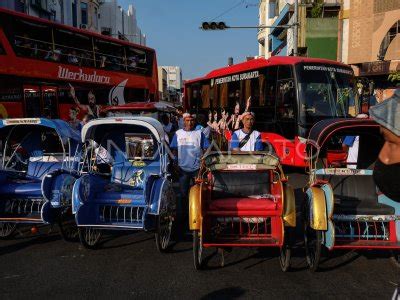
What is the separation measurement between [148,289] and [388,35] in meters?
21.4

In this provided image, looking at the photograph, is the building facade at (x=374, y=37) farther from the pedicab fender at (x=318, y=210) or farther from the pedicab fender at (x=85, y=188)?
the pedicab fender at (x=85, y=188)

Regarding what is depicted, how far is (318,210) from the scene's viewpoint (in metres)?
4.64

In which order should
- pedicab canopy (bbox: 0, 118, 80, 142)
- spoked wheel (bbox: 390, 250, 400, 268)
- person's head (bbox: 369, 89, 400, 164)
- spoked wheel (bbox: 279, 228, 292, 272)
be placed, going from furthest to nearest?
pedicab canopy (bbox: 0, 118, 80, 142), spoked wheel (bbox: 390, 250, 400, 268), spoked wheel (bbox: 279, 228, 292, 272), person's head (bbox: 369, 89, 400, 164)

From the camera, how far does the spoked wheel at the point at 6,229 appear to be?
6335 millimetres

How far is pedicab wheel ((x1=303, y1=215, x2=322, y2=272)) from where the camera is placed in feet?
15.3

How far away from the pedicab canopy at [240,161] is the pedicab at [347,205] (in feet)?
1.95

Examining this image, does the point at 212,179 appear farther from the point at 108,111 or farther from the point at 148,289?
the point at 108,111

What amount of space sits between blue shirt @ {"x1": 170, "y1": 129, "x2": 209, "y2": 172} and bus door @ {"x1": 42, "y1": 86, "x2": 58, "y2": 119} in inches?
289

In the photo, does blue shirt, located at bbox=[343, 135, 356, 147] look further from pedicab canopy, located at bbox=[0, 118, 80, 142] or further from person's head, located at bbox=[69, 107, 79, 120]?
person's head, located at bbox=[69, 107, 79, 120]

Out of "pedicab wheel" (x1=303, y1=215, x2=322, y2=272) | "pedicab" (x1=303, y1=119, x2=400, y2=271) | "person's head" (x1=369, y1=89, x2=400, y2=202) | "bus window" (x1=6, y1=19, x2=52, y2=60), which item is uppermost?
"bus window" (x1=6, y1=19, x2=52, y2=60)

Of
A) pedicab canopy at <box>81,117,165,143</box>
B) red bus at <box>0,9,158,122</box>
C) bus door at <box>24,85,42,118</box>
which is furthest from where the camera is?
bus door at <box>24,85,42,118</box>

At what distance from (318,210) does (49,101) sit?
418 inches

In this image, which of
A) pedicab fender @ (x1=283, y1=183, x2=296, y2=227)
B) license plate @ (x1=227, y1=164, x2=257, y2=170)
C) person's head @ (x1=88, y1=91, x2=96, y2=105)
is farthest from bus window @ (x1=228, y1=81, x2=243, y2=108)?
pedicab fender @ (x1=283, y1=183, x2=296, y2=227)

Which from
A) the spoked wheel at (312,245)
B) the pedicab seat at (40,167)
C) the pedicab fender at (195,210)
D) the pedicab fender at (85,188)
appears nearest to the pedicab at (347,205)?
the spoked wheel at (312,245)
